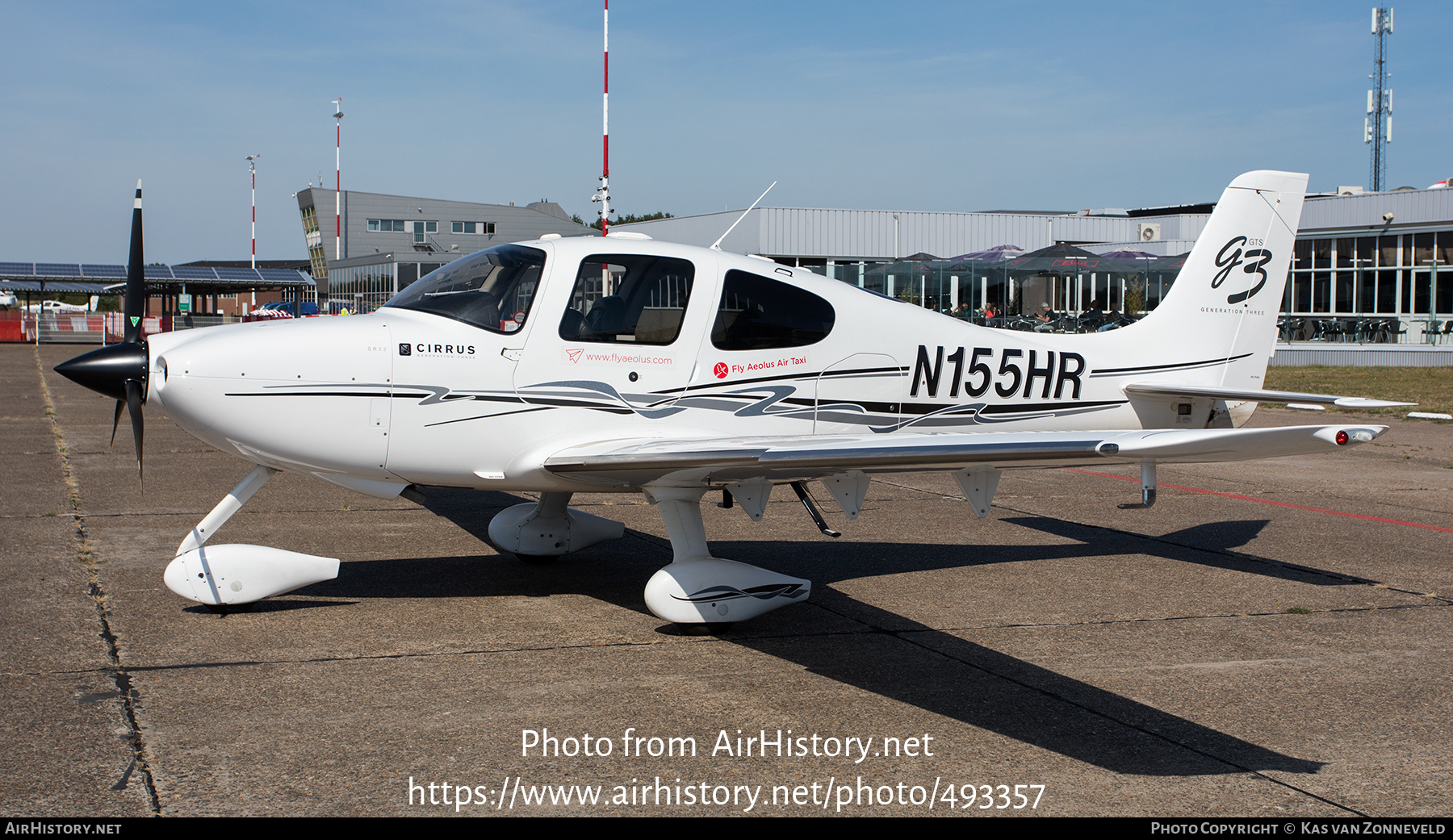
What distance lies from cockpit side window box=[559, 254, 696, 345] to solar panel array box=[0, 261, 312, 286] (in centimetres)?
5263

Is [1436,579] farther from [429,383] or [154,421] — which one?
→ [154,421]

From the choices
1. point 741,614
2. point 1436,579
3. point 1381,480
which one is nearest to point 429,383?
point 741,614

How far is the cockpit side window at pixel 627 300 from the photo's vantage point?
6.24 meters

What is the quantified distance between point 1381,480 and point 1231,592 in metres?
6.29

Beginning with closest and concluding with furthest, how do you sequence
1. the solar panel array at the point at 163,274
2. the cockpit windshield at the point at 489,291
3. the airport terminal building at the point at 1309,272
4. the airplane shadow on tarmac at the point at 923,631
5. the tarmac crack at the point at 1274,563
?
1. the airplane shadow on tarmac at the point at 923,631
2. the cockpit windshield at the point at 489,291
3. the tarmac crack at the point at 1274,563
4. the airport terminal building at the point at 1309,272
5. the solar panel array at the point at 163,274

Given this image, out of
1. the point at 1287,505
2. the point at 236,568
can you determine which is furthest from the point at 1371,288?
the point at 236,568

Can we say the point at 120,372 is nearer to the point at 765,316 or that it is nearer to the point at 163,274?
the point at 765,316

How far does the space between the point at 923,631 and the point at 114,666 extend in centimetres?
388

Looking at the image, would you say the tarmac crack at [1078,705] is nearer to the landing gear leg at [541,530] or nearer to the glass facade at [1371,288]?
the landing gear leg at [541,530]

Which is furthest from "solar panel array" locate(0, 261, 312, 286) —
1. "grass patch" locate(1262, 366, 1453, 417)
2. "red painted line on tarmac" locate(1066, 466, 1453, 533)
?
"red painted line on tarmac" locate(1066, 466, 1453, 533)

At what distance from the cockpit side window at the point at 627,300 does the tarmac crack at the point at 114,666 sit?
8.83 feet

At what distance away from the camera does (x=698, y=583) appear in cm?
579

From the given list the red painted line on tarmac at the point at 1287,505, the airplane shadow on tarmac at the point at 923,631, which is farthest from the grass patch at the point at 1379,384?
the airplane shadow on tarmac at the point at 923,631
